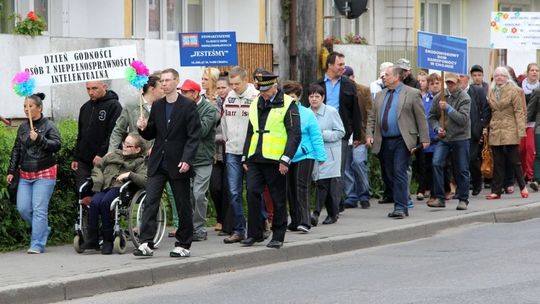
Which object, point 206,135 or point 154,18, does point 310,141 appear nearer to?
point 206,135

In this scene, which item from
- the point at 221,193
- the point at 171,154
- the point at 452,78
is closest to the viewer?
the point at 171,154

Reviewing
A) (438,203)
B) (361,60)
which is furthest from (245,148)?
(361,60)

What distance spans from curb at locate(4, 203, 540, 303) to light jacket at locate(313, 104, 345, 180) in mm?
1123

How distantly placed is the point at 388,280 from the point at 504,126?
7.33 m

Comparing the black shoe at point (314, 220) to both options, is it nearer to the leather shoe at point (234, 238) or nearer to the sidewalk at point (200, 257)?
the sidewalk at point (200, 257)

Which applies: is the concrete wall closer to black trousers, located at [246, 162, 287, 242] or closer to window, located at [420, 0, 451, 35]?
window, located at [420, 0, 451, 35]

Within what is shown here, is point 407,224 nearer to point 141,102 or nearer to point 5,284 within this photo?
point 141,102

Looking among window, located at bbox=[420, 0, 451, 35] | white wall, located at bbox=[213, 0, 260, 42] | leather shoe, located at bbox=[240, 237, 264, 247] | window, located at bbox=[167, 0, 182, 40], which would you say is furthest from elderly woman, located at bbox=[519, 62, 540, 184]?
leather shoe, located at bbox=[240, 237, 264, 247]

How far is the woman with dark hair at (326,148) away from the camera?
599 inches

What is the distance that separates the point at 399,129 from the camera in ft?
51.2

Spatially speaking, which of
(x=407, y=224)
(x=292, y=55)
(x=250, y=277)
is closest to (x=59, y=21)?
(x=292, y=55)

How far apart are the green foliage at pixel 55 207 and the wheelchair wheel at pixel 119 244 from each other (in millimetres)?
1215

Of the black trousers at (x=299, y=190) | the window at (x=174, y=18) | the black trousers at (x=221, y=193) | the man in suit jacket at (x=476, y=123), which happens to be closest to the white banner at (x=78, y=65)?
the black trousers at (x=221, y=193)

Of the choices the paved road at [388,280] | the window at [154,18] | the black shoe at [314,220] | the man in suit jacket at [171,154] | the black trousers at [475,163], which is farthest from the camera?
the window at [154,18]
